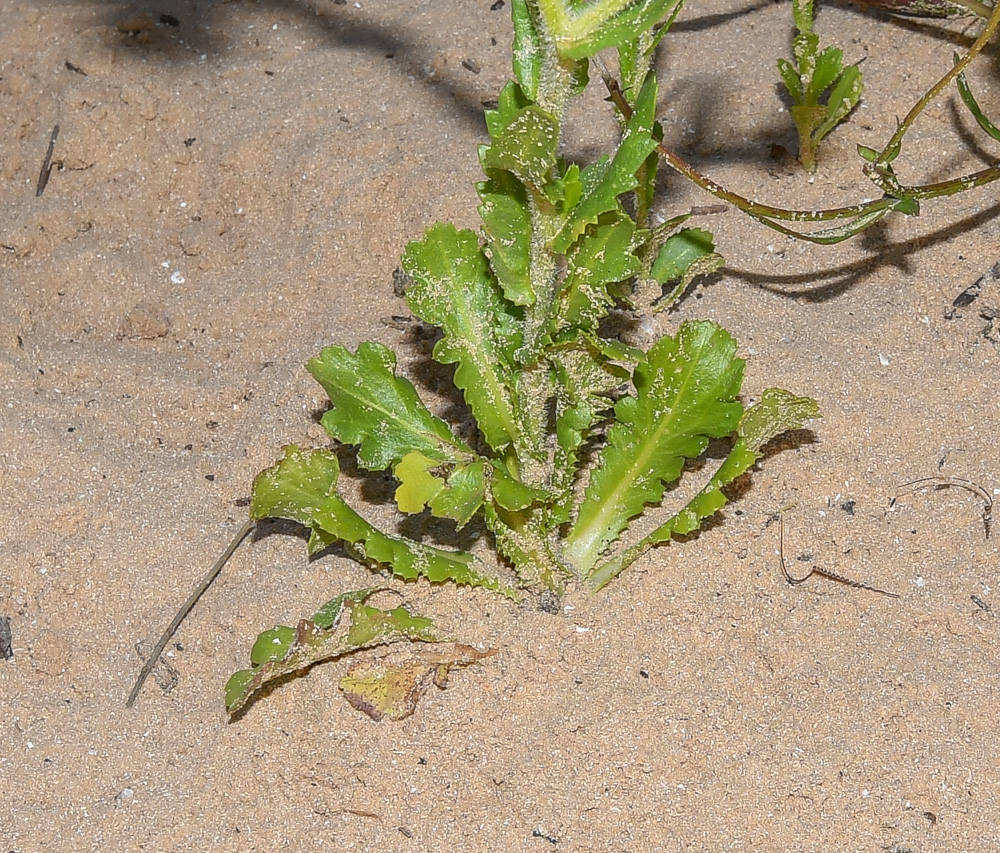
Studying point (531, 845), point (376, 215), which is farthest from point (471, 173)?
point (531, 845)

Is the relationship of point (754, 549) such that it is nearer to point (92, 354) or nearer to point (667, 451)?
point (667, 451)

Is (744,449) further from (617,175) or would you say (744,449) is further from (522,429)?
(617,175)

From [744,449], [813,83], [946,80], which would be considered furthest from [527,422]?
[813,83]

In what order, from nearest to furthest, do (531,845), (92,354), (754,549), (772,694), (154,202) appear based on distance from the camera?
(531,845), (772,694), (754,549), (92,354), (154,202)

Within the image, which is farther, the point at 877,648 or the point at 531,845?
the point at 877,648

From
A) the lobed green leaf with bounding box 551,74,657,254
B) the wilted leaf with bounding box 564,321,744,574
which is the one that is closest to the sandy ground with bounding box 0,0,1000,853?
the wilted leaf with bounding box 564,321,744,574

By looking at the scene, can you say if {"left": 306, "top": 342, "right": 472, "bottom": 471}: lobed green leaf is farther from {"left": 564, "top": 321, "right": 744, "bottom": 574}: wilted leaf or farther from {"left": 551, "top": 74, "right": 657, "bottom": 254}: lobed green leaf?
{"left": 551, "top": 74, "right": 657, "bottom": 254}: lobed green leaf
